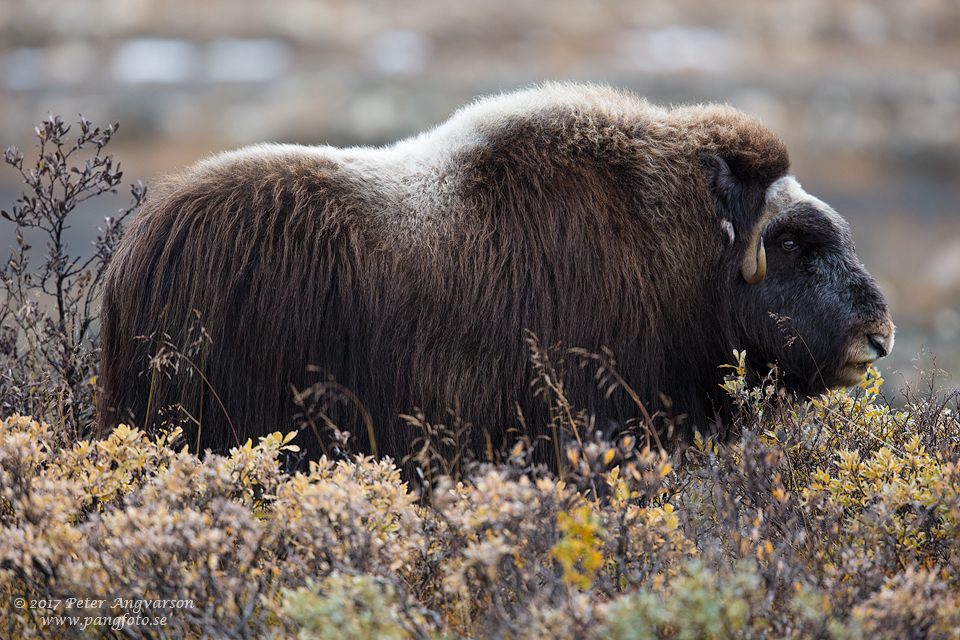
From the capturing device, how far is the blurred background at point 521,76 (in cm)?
1578

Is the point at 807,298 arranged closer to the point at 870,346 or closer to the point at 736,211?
the point at 870,346

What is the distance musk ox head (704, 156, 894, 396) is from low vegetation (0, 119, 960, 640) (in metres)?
0.77

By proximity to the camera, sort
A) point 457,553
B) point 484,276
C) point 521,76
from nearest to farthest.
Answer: point 457,553 → point 484,276 → point 521,76

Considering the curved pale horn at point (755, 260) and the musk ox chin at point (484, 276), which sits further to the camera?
the curved pale horn at point (755, 260)

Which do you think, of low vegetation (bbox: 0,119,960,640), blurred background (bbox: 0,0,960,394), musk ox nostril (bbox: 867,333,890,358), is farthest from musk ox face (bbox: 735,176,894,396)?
blurred background (bbox: 0,0,960,394)

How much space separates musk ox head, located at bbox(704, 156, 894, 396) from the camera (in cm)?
314

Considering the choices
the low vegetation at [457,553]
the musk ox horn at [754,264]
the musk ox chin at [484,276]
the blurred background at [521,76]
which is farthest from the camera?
the blurred background at [521,76]

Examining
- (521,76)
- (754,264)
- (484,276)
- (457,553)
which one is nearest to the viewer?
(457,553)

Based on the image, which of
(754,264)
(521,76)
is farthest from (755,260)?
(521,76)

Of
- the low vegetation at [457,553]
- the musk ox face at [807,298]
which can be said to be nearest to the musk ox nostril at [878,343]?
the musk ox face at [807,298]

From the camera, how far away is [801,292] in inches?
126

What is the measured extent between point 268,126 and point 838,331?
52.8 ft

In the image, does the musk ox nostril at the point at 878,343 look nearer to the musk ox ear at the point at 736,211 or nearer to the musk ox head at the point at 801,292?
the musk ox head at the point at 801,292

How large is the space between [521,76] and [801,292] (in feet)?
66.0
